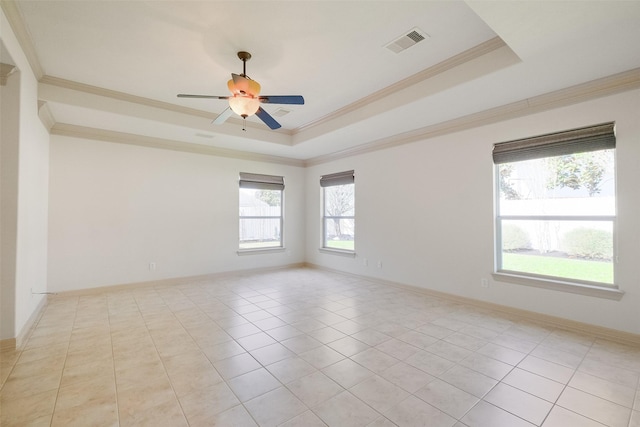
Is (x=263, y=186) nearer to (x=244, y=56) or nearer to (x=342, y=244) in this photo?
(x=342, y=244)

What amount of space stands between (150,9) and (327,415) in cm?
316

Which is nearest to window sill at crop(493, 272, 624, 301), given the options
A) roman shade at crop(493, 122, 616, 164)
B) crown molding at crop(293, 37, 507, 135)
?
roman shade at crop(493, 122, 616, 164)

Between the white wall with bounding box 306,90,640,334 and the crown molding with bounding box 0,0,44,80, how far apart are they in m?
4.48

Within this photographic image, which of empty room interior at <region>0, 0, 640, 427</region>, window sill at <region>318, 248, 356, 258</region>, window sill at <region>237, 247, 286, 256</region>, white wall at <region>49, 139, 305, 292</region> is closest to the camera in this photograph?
empty room interior at <region>0, 0, 640, 427</region>

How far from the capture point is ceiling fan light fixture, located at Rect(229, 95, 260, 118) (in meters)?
2.52

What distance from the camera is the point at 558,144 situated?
3.17m

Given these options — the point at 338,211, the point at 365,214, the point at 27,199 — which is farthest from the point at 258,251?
the point at 27,199

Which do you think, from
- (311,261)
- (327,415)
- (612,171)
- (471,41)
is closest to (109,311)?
(327,415)

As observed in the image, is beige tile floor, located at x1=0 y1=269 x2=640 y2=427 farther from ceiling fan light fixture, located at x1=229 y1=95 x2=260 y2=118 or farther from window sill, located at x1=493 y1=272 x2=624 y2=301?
ceiling fan light fixture, located at x1=229 y1=95 x2=260 y2=118

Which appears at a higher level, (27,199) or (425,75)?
(425,75)

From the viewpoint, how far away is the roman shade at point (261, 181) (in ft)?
19.3

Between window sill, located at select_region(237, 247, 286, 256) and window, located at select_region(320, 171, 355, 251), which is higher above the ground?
window, located at select_region(320, 171, 355, 251)

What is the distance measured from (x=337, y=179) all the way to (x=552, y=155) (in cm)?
355

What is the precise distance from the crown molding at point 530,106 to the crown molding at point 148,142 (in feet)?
→ 8.53
